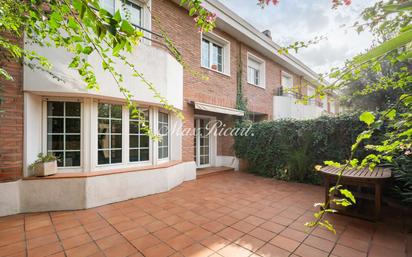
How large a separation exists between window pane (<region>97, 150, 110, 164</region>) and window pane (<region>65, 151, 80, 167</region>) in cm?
52

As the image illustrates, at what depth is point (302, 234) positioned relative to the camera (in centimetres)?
381

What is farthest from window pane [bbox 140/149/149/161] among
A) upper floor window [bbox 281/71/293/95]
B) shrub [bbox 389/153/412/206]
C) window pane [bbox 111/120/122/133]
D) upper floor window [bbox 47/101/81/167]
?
upper floor window [bbox 281/71/293/95]

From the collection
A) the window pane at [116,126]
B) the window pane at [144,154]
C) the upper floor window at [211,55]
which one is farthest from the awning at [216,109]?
the window pane at [116,126]

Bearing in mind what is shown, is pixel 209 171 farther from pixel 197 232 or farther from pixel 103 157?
pixel 197 232

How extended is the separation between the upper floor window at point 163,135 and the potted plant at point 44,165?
305 centimetres

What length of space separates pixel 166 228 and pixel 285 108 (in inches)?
483

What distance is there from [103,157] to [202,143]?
540 cm

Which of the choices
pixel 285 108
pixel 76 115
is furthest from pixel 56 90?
pixel 285 108

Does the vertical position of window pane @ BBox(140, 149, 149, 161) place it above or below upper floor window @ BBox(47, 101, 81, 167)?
below

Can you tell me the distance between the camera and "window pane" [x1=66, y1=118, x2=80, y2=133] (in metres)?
5.39

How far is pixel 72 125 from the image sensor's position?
5414 mm

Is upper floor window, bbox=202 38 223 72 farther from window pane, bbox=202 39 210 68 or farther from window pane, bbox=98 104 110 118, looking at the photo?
window pane, bbox=98 104 110 118

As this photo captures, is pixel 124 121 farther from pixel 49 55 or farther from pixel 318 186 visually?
pixel 318 186

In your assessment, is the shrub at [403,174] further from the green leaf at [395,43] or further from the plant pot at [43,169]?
the plant pot at [43,169]
